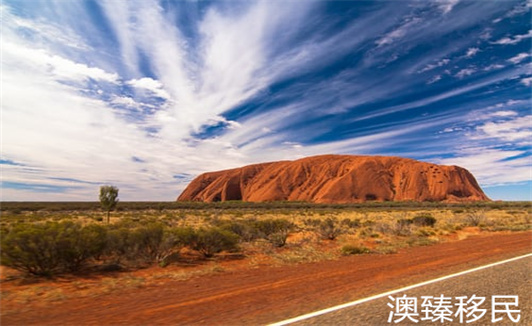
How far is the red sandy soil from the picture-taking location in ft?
16.9

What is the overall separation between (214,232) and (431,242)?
36.4ft

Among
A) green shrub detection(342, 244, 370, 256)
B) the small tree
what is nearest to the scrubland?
green shrub detection(342, 244, 370, 256)

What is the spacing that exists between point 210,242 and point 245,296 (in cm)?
556

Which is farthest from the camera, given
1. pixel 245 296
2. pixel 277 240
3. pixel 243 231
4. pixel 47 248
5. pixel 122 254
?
pixel 243 231

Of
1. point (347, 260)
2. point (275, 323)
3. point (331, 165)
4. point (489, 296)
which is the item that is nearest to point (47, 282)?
point (275, 323)

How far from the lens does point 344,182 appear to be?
105m

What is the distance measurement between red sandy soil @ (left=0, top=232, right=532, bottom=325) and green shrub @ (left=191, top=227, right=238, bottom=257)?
2.54m

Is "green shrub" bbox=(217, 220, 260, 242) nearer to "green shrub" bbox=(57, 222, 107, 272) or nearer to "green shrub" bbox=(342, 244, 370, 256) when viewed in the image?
"green shrub" bbox=(342, 244, 370, 256)

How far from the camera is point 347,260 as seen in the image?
1081cm

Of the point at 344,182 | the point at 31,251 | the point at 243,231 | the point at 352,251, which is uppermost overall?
the point at 344,182

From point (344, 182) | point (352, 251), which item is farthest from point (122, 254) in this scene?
point (344, 182)

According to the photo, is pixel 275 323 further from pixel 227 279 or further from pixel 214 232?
pixel 214 232

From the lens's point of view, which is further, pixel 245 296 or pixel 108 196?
pixel 108 196

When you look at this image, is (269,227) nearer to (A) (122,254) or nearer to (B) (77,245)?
(A) (122,254)
